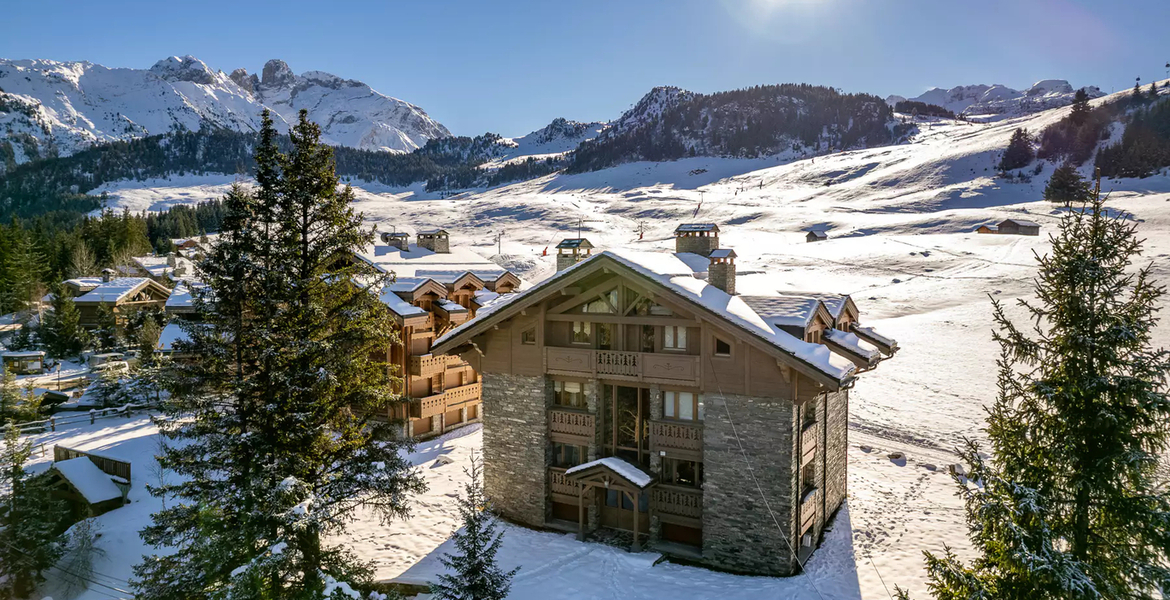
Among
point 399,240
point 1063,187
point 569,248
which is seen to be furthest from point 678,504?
point 1063,187

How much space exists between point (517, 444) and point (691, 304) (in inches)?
304

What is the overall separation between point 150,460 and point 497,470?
17694 millimetres

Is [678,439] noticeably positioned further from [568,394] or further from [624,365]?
[568,394]

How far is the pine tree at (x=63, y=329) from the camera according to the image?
46.5 m

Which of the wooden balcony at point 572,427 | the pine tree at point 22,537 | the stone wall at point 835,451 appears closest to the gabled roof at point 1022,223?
the stone wall at point 835,451

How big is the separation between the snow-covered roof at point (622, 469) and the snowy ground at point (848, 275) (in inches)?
87.0

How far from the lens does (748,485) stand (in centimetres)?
1709

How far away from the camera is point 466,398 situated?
105 ft

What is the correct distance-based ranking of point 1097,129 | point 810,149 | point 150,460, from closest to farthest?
point 150,460
point 1097,129
point 810,149

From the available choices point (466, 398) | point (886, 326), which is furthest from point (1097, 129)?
point (466, 398)

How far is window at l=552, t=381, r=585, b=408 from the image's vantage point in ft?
64.8

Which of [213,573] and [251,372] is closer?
[213,573]

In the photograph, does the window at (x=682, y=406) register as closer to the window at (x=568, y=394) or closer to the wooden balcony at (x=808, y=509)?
the window at (x=568, y=394)

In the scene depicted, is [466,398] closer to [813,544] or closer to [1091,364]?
[813,544]
